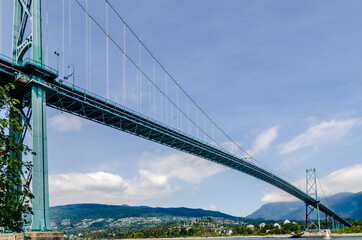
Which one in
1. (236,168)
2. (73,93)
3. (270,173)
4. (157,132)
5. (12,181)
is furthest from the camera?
(270,173)

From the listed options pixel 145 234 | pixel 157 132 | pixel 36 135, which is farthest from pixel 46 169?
pixel 145 234

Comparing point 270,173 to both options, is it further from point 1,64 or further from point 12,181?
point 12,181

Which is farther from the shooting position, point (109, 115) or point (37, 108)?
point (109, 115)

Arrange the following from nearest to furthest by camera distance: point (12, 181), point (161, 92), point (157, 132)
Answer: point (12, 181) → point (157, 132) → point (161, 92)

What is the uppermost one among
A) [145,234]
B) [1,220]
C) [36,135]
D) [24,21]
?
[24,21]
